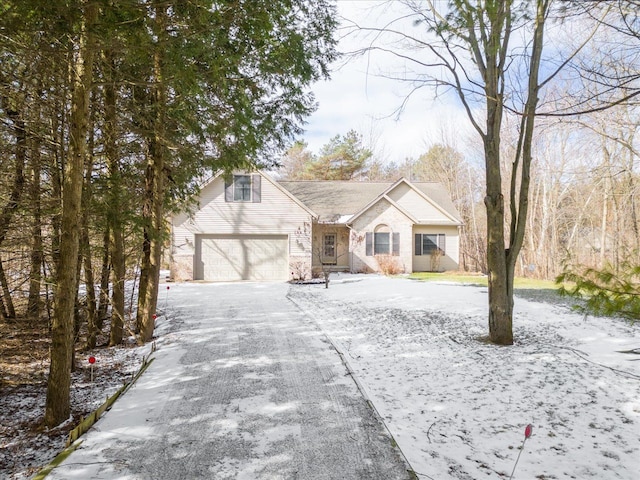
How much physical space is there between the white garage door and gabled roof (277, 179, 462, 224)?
3.15 metres

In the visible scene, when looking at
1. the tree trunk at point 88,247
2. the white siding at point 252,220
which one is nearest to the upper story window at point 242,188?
the white siding at point 252,220

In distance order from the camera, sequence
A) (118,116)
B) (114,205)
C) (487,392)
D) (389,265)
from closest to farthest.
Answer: (487,392) → (114,205) → (118,116) → (389,265)

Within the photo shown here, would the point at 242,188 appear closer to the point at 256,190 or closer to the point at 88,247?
the point at 256,190

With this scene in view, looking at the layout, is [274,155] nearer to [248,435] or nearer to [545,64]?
[545,64]

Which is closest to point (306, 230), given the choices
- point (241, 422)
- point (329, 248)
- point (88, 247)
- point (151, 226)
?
point (329, 248)

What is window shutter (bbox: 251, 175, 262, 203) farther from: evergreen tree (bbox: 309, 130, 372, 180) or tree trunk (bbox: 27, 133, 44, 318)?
evergreen tree (bbox: 309, 130, 372, 180)

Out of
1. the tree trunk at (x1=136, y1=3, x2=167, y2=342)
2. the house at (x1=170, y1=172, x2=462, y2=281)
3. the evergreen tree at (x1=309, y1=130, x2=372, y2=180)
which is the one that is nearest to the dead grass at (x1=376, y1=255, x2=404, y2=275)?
the house at (x1=170, y1=172, x2=462, y2=281)

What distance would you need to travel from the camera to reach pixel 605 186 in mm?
18766

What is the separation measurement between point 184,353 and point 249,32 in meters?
4.94

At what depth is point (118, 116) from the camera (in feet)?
21.9

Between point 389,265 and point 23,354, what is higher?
point 389,265

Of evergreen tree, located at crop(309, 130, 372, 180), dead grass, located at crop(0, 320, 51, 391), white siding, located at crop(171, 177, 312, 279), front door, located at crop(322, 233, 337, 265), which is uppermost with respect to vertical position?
evergreen tree, located at crop(309, 130, 372, 180)

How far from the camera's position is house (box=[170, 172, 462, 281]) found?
1705 cm

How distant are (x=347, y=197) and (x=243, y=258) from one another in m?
6.89
